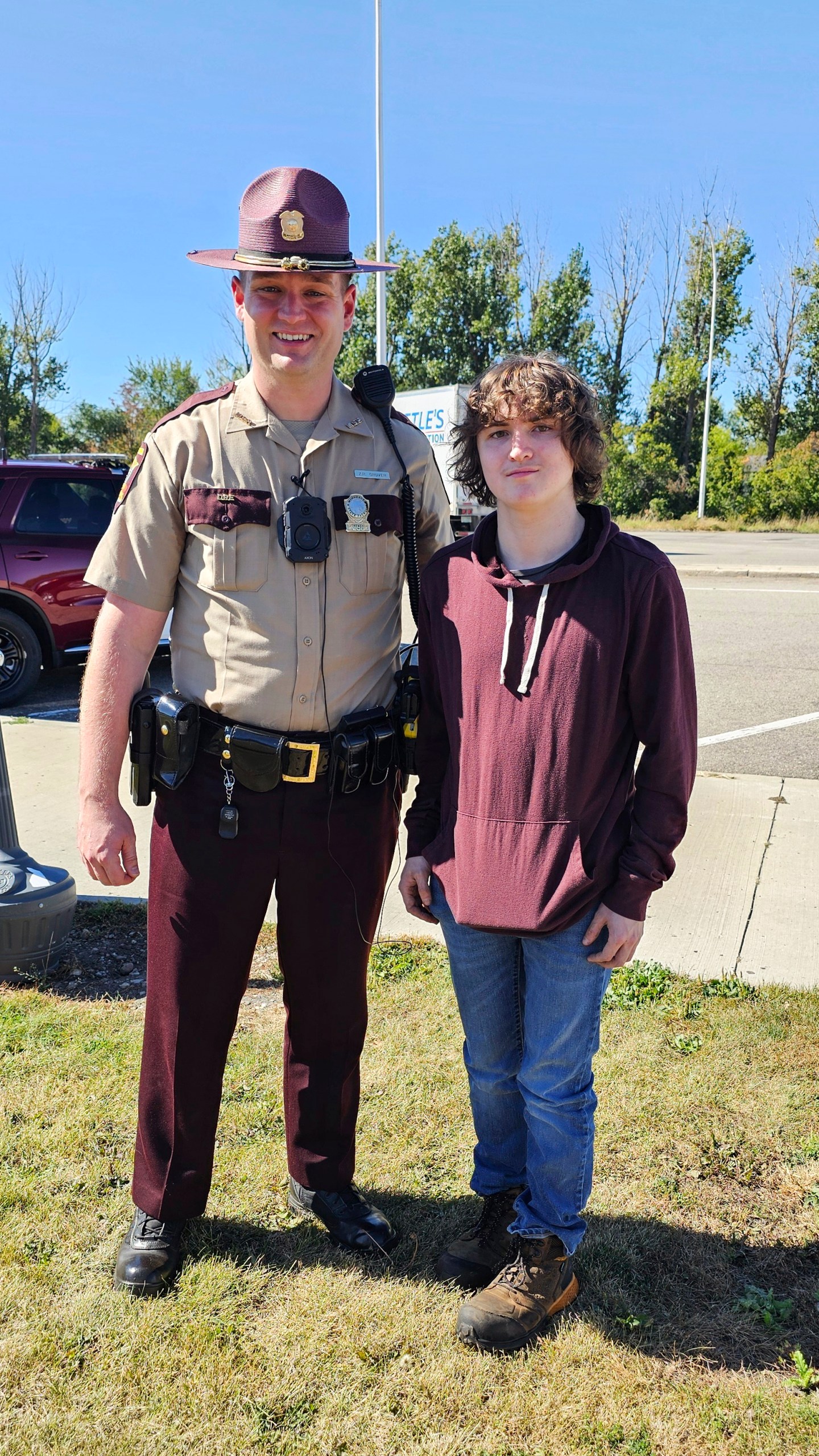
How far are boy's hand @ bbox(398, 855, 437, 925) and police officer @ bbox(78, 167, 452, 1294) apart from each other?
10 centimetres

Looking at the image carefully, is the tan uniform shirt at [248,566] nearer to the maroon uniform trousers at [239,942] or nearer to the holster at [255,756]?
the holster at [255,756]

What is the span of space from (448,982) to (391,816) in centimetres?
137

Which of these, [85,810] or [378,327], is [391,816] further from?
[378,327]

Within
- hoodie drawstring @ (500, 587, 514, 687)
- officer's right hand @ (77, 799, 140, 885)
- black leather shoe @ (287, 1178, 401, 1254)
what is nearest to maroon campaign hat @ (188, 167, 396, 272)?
hoodie drawstring @ (500, 587, 514, 687)

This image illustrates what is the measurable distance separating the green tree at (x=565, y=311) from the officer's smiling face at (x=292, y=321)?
40.7 meters

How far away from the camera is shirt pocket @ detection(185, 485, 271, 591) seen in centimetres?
A: 224

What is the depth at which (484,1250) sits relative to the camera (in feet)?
7.91

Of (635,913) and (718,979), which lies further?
(718,979)

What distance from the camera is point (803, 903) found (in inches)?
167

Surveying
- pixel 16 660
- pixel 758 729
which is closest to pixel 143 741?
pixel 758 729

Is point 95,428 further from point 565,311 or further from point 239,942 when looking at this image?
point 239,942

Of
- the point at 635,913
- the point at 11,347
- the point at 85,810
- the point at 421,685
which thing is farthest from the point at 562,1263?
the point at 11,347

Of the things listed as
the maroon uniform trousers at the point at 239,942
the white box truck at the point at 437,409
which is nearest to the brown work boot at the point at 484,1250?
the maroon uniform trousers at the point at 239,942

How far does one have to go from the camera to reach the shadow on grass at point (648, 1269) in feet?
7.39
